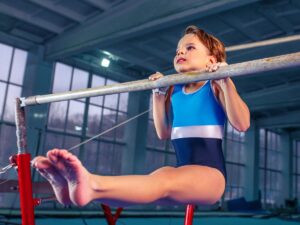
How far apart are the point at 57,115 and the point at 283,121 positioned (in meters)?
10.9

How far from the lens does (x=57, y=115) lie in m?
10.7

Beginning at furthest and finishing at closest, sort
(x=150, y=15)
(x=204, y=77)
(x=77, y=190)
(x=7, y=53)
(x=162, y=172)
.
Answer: (x=7, y=53), (x=150, y=15), (x=204, y=77), (x=162, y=172), (x=77, y=190)

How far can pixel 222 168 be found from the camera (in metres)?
1.79

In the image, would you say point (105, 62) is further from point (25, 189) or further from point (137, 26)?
point (25, 189)

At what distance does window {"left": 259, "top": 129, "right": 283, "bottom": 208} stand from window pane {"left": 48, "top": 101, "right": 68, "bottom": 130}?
37.9 ft

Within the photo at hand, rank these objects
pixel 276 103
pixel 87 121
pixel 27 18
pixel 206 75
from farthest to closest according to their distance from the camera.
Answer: pixel 276 103 < pixel 87 121 < pixel 27 18 < pixel 206 75

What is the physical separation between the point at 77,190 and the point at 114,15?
24.4 ft

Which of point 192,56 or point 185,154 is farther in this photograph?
point 192,56

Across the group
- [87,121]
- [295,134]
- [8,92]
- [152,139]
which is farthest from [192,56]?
[295,134]

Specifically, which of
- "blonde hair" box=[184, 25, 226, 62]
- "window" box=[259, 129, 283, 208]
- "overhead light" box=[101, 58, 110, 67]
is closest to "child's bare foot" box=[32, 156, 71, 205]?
"blonde hair" box=[184, 25, 226, 62]

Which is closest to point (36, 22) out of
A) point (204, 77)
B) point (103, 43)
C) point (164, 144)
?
point (103, 43)

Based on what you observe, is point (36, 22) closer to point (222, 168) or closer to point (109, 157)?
point (109, 157)

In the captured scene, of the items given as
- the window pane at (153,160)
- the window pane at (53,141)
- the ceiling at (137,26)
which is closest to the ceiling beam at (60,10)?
the ceiling at (137,26)

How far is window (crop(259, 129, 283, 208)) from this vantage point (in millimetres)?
18438
